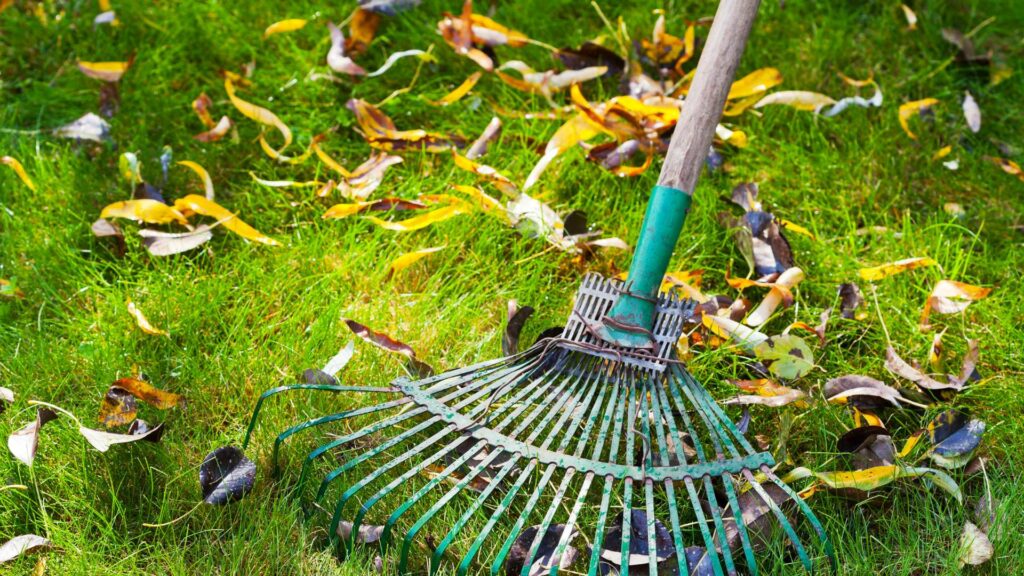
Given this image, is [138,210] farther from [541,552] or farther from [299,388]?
[541,552]

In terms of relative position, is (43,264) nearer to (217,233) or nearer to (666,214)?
(217,233)

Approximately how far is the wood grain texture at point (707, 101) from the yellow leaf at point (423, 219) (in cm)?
56

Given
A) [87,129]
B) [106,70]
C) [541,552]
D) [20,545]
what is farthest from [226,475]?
[106,70]

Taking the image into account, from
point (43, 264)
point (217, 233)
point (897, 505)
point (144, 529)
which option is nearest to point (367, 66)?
point (217, 233)

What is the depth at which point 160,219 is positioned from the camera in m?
2.40

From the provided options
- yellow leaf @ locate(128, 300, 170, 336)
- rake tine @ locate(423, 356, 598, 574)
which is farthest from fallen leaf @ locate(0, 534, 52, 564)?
rake tine @ locate(423, 356, 598, 574)

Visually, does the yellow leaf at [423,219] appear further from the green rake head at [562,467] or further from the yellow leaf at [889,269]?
the yellow leaf at [889,269]

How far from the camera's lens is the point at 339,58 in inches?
113

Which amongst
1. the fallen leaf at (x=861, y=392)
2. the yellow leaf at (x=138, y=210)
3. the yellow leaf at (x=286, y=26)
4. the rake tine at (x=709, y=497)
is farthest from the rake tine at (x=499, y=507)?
the yellow leaf at (x=286, y=26)

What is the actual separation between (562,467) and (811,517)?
45cm

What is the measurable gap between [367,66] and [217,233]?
0.81 m

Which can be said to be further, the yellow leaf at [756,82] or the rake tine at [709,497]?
the yellow leaf at [756,82]

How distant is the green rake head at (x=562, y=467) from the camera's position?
1723mm

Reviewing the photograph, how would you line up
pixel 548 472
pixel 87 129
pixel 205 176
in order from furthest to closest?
pixel 87 129 < pixel 205 176 < pixel 548 472
